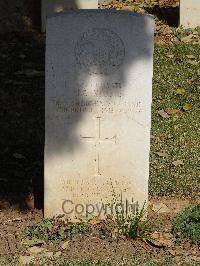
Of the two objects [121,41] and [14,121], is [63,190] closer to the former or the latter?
[121,41]

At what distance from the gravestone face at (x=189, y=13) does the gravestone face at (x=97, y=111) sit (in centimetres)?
449

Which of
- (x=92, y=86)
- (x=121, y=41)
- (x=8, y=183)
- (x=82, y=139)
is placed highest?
(x=121, y=41)

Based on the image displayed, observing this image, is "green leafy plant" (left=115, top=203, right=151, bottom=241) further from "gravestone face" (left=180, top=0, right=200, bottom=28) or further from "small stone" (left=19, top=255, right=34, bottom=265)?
"gravestone face" (left=180, top=0, right=200, bottom=28)

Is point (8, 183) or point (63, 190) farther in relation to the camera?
point (8, 183)

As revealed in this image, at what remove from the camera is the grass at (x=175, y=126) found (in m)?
6.07

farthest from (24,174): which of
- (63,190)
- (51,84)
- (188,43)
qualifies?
(188,43)

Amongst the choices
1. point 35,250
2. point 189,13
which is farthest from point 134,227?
point 189,13

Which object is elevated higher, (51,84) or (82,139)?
(51,84)

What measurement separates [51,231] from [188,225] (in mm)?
996

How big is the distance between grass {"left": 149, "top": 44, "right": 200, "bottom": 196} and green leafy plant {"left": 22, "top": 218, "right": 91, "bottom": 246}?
0.90 meters

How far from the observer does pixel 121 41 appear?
5.02 meters

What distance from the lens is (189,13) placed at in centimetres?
939

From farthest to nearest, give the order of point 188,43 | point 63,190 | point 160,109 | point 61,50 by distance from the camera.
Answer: point 188,43 < point 160,109 < point 63,190 < point 61,50

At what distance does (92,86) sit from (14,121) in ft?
7.51
